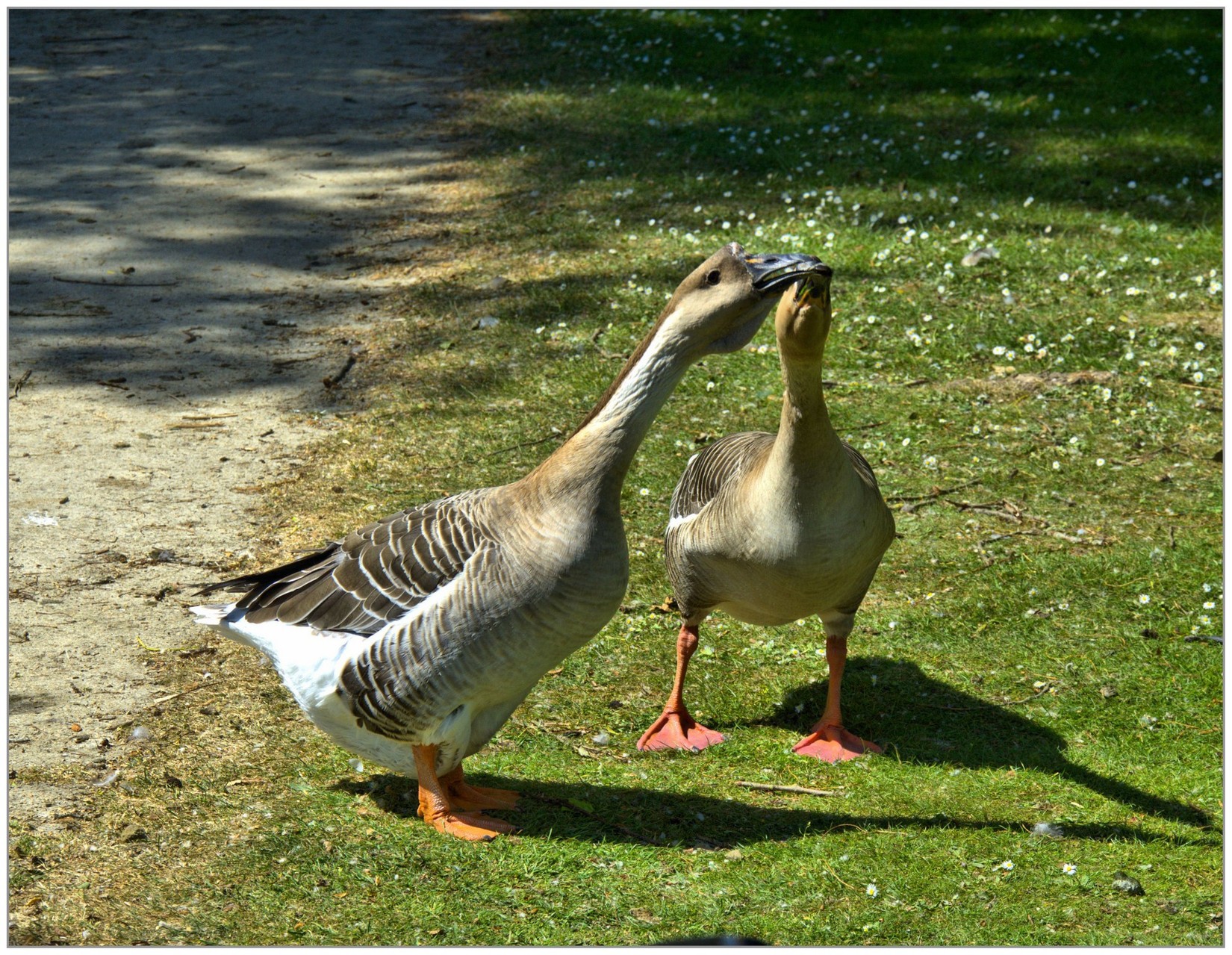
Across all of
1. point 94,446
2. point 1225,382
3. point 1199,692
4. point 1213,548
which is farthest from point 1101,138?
point 94,446

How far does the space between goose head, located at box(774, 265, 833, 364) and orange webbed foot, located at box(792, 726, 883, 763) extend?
1.53 m

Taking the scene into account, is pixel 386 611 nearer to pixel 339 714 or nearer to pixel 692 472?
pixel 339 714

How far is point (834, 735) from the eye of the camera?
481cm

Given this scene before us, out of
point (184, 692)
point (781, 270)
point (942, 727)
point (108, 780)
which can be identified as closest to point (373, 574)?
point (108, 780)

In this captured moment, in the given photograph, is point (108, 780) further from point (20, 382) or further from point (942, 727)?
point (20, 382)

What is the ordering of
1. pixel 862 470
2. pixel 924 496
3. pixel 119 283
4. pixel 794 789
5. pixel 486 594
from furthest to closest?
1. pixel 119 283
2. pixel 924 496
3. pixel 862 470
4. pixel 794 789
5. pixel 486 594

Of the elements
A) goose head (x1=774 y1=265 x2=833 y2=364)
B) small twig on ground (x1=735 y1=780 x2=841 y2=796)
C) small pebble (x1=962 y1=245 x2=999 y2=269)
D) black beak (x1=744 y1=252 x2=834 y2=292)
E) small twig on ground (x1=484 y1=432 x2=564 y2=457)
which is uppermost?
black beak (x1=744 y1=252 x2=834 y2=292)

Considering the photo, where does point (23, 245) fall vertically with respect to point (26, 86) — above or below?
below

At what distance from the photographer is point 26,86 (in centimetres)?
1341

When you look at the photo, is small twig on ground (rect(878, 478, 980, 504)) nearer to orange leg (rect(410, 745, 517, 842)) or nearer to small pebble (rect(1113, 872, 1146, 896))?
small pebble (rect(1113, 872, 1146, 896))

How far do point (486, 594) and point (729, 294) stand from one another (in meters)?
1.18

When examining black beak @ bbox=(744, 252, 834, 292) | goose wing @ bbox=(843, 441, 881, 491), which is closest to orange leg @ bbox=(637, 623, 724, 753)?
goose wing @ bbox=(843, 441, 881, 491)

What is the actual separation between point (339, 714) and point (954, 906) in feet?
6.77

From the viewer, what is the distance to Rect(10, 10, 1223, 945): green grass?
12.6 feet
